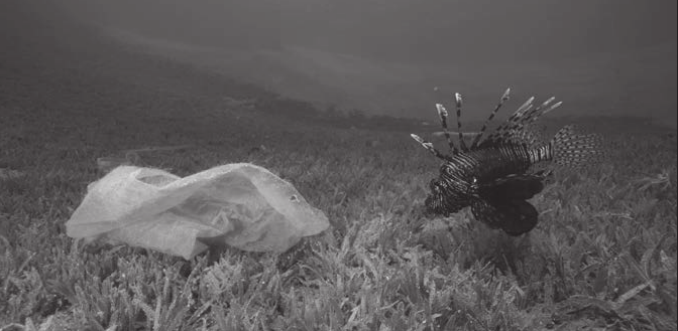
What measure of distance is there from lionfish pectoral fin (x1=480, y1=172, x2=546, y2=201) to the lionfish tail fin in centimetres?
38

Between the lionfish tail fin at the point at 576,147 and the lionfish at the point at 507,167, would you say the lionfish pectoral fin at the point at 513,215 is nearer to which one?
the lionfish at the point at 507,167

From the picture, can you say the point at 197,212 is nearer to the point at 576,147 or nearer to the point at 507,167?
the point at 507,167

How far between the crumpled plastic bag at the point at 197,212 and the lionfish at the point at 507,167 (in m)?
1.23

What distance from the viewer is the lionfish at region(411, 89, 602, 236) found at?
2.51 meters

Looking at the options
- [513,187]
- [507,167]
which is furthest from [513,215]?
[507,167]

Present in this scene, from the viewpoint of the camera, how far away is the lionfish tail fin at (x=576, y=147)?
2734 mm

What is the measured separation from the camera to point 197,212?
3.19 meters

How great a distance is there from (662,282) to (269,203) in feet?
10.2

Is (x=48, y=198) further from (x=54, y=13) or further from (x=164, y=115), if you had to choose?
(x=54, y=13)

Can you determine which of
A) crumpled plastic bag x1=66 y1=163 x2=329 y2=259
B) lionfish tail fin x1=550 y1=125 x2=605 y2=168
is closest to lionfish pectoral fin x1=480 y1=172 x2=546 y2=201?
lionfish tail fin x1=550 y1=125 x2=605 y2=168

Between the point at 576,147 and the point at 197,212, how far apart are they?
3100mm

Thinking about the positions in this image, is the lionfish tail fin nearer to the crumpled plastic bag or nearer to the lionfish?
the lionfish

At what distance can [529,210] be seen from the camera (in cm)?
254

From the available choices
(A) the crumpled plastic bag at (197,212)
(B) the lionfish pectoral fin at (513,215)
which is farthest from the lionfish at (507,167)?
(A) the crumpled plastic bag at (197,212)
